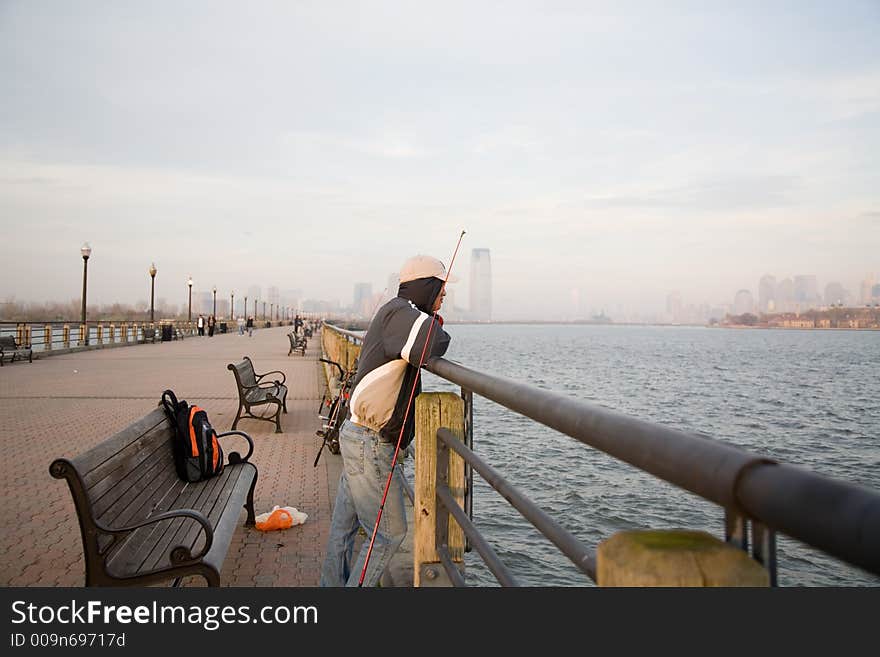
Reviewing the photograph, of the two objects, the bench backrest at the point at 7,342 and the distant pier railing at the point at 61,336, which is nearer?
the bench backrest at the point at 7,342

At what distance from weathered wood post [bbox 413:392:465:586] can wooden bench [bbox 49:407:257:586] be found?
1125mm

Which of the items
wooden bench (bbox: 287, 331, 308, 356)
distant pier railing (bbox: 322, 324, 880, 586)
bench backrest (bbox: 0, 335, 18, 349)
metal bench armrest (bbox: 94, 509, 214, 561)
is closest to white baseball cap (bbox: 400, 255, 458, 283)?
metal bench armrest (bbox: 94, 509, 214, 561)

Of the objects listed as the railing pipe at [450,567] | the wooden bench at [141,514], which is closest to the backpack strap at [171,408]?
the wooden bench at [141,514]

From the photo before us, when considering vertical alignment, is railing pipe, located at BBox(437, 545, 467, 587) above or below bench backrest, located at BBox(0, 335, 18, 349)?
above

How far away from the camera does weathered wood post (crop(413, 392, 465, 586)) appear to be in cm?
335

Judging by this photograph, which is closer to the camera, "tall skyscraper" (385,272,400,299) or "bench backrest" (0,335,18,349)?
"tall skyscraper" (385,272,400,299)

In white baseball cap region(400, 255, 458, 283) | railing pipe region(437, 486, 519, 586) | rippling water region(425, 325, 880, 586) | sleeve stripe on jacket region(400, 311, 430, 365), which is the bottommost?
rippling water region(425, 325, 880, 586)

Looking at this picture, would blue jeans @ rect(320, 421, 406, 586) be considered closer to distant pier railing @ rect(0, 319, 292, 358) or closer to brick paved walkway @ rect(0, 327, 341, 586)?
Result: brick paved walkway @ rect(0, 327, 341, 586)

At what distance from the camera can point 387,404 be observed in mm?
3707

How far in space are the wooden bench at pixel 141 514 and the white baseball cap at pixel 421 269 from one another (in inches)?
67.5

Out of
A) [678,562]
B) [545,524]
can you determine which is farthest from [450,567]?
[678,562]

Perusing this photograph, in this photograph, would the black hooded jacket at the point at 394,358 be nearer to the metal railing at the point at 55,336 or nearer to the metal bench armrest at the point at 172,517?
the metal bench armrest at the point at 172,517

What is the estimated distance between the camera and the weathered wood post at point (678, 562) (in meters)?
1.11
